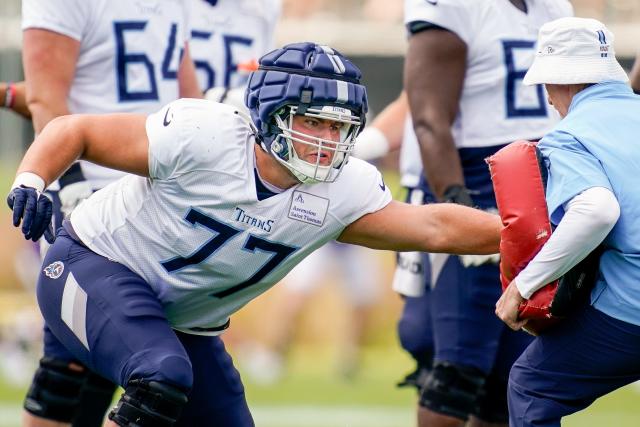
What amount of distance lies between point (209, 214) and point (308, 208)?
29 cm

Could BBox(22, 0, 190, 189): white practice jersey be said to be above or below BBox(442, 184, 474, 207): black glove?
above

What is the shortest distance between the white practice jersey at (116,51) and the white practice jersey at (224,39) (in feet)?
0.60

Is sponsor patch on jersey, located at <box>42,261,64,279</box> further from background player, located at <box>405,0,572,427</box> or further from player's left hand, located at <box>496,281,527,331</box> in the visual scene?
background player, located at <box>405,0,572,427</box>

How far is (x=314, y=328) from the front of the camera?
10.2 meters

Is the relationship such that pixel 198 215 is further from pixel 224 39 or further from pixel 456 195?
pixel 224 39

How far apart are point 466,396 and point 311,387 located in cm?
443

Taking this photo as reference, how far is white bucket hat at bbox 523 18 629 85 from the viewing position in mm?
3936

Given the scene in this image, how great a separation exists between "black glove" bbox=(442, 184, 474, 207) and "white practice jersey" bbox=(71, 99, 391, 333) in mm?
674

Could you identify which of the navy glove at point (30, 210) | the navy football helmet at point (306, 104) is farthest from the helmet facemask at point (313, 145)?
the navy glove at point (30, 210)

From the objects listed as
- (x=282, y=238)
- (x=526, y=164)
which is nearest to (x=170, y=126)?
(x=282, y=238)

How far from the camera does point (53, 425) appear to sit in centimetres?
477

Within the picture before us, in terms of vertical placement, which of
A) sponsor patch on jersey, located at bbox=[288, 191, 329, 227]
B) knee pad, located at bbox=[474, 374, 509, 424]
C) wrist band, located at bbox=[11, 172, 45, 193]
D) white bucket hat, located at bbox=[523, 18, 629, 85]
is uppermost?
white bucket hat, located at bbox=[523, 18, 629, 85]

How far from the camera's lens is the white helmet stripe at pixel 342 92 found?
12.7 feet

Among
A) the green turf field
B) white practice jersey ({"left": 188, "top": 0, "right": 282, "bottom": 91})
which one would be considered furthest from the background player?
the green turf field
